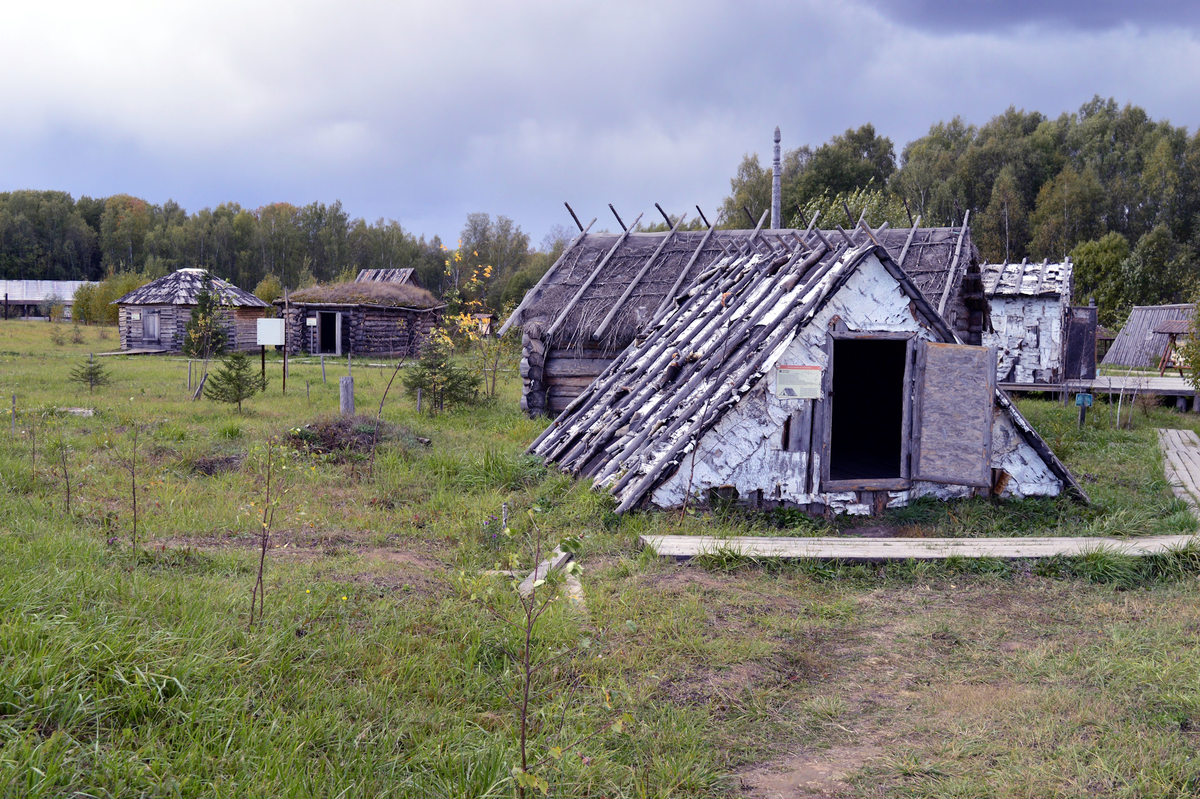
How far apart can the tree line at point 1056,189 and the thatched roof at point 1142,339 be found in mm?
4182

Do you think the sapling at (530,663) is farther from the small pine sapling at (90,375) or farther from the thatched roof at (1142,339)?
the thatched roof at (1142,339)

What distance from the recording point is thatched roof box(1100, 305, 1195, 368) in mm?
30359

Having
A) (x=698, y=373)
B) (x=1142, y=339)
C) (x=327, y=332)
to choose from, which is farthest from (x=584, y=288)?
(x=1142, y=339)

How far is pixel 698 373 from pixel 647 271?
553 centimetres

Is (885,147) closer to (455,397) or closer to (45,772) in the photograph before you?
(455,397)

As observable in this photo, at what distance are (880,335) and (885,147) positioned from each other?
49381 millimetres

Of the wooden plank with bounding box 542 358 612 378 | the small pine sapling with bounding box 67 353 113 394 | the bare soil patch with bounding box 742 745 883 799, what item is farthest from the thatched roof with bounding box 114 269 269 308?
the bare soil patch with bounding box 742 745 883 799

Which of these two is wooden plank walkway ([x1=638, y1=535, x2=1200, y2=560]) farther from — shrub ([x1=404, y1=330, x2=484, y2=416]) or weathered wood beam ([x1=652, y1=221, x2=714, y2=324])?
shrub ([x1=404, y1=330, x2=484, y2=416])

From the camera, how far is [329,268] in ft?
238

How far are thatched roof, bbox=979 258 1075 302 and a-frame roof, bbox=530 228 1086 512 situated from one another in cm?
1302

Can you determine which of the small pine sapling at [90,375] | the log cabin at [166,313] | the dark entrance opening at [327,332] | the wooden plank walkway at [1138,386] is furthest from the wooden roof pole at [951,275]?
the log cabin at [166,313]

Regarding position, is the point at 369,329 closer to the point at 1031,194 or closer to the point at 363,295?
A: the point at 363,295

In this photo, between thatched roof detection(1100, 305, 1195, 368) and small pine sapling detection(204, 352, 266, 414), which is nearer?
small pine sapling detection(204, 352, 266, 414)

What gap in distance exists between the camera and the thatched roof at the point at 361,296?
3269 cm
